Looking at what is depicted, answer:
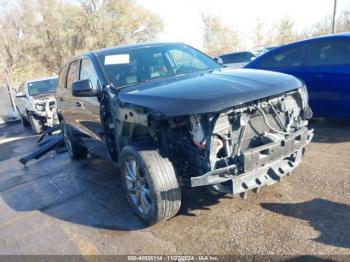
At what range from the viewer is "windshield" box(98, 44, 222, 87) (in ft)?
13.5

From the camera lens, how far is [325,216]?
3.23 metres

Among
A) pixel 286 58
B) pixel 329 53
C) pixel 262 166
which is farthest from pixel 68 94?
pixel 329 53

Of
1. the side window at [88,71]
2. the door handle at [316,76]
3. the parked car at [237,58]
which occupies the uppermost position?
the side window at [88,71]

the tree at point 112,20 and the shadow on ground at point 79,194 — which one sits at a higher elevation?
the tree at point 112,20

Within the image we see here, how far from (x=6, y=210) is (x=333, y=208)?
13.5ft

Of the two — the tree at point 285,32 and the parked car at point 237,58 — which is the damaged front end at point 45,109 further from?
the tree at point 285,32

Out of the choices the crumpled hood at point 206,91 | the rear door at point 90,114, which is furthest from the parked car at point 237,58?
the crumpled hood at point 206,91

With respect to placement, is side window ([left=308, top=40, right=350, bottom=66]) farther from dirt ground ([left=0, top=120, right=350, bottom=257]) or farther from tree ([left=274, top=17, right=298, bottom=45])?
tree ([left=274, top=17, right=298, bottom=45])

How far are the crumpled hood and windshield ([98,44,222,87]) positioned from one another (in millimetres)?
330

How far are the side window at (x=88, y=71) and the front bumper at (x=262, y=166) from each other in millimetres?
2023

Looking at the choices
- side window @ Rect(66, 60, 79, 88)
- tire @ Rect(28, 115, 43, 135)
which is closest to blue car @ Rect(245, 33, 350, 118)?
side window @ Rect(66, 60, 79, 88)

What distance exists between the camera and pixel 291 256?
9.01ft

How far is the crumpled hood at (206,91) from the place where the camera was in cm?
293

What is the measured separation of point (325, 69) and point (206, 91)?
11.0ft
